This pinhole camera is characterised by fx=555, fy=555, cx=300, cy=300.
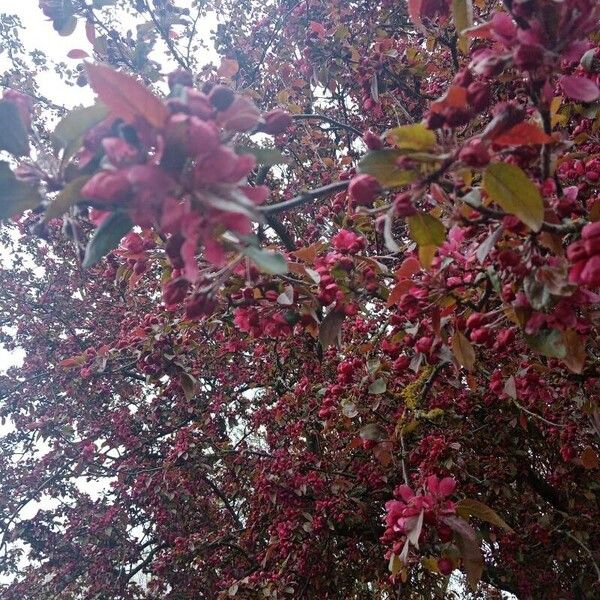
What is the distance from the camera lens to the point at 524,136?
96cm

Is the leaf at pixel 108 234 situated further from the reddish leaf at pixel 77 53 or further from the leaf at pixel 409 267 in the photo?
the reddish leaf at pixel 77 53

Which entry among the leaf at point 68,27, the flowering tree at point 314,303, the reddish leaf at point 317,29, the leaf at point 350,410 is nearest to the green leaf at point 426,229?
the flowering tree at point 314,303

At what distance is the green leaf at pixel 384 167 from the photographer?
102 centimetres

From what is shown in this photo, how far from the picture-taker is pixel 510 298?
138cm

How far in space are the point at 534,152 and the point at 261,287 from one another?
89cm

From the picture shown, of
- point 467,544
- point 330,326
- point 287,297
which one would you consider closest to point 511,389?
point 467,544

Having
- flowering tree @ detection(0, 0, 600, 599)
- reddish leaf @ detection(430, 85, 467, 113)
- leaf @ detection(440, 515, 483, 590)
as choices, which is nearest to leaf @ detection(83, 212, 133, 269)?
flowering tree @ detection(0, 0, 600, 599)

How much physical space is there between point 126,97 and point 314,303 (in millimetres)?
1027

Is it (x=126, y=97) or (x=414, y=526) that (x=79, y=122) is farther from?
(x=414, y=526)

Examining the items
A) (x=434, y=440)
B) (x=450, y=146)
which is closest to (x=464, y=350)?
(x=450, y=146)

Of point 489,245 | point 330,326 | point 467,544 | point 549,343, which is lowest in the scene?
point 467,544

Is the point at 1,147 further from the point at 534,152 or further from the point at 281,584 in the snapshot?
the point at 281,584

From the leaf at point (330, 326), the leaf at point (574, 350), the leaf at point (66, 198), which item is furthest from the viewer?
the leaf at point (330, 326)

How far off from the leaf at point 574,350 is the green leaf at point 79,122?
3.90 feet
